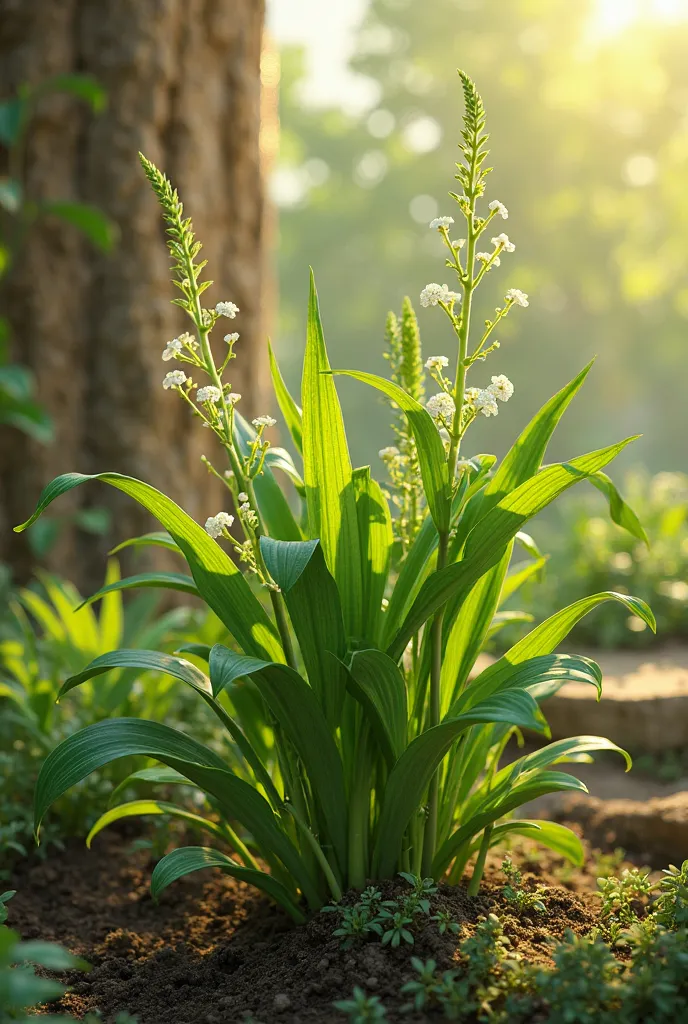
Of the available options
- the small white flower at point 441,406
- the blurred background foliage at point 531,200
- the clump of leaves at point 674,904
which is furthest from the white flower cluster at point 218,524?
the blurred background foliage at point 531,200

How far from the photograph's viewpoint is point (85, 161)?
4.14 meters

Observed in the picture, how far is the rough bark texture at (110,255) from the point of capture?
4047 millimetres

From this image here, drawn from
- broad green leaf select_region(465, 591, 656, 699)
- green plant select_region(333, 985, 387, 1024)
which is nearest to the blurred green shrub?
broad green leaf select_region(465, 591, 656, 699)

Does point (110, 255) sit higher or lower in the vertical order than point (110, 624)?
higher

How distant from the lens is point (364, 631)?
1.69 meters

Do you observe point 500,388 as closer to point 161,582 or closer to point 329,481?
point 329,481

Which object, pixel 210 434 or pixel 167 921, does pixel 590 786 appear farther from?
pixel 210 434

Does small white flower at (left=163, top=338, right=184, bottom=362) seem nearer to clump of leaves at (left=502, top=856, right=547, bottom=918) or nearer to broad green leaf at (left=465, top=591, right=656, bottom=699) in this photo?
broad green leaf at (left=465, top=591, right=656, bottom=699)

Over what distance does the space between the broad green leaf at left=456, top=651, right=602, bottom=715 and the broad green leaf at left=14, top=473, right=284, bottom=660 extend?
391 millimetres

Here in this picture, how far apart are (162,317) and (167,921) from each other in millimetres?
2830

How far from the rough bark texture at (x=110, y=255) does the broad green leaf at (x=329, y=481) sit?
2.58 m

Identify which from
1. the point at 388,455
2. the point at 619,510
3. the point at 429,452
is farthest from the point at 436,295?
the point at 619,510

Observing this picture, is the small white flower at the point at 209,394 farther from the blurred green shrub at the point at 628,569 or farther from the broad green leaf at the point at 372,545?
the blurred green shrub at the point at 628,569

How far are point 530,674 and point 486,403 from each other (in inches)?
19.1
